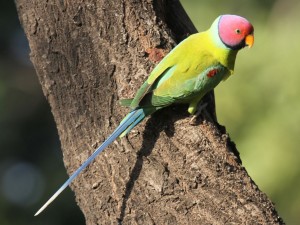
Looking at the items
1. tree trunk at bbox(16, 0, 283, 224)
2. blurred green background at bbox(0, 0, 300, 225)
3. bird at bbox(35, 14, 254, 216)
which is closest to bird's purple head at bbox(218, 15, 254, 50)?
bird at bbox(35, 14, 254, 216)

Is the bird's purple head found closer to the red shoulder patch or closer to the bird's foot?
the red shoulder patch

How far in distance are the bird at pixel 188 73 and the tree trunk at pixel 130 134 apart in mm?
64

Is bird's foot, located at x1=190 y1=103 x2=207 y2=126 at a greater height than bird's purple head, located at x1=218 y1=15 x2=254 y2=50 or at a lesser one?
lesser

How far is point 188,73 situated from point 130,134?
0.30 m

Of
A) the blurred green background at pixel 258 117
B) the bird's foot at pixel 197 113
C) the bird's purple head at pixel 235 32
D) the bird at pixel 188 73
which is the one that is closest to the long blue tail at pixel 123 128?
the bird at pixel 188 73

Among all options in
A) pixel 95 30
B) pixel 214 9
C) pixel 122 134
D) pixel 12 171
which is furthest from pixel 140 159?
pixel 12 171

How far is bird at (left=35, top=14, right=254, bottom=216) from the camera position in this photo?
270cm

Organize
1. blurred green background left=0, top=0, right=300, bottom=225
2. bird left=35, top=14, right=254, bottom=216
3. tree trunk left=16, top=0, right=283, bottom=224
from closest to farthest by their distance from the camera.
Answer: tree trunk left=16, top=0, right=283, bottom=224 < bird left=35, top=14, right=254, bottom=216 < blurred green background left=0, top=0, right=300, bottom=225

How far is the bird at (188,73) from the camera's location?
2.70m

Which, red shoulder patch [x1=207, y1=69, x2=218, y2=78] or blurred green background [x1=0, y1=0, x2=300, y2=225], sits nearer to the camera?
red shoulder patch [x1=207, y1=69, x2=218, y2=78]

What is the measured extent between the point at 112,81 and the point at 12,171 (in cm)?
430

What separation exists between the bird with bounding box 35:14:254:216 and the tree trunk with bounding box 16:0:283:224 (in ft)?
0.21

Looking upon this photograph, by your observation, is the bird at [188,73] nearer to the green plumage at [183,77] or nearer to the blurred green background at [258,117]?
the green plumage at [183,77]

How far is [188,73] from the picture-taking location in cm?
274
